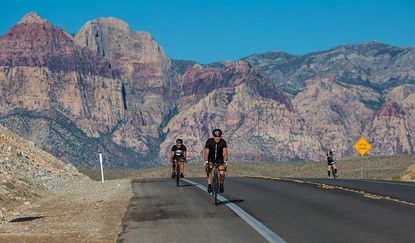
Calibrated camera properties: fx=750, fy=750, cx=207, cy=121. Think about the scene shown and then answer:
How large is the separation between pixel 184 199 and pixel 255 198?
2146mm

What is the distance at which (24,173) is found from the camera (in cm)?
3341

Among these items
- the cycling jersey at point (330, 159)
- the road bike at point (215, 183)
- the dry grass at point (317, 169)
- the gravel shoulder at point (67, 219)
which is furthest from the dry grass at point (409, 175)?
the dry grass at point (317, 169)

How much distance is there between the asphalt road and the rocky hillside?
457 cm

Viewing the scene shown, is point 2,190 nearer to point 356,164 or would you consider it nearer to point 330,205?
point 330,205

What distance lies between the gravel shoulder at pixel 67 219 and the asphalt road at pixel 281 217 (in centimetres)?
43

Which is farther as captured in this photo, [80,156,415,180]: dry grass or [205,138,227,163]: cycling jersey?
[80,156,415,180]: dry grass

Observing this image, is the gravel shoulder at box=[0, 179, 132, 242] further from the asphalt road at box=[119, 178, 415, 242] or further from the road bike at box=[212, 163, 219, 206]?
the road bike at box=[212, 163, 219, 206]

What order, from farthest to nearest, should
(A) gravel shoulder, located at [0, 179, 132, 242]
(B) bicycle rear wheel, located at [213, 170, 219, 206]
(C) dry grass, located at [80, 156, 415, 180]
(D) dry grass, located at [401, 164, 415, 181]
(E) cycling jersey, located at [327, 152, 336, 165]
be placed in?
(C) dry grass, located at [80, 156, 415, 180]
(E) cycling jersey, located at [327, 152, 336, 165]
(D) dry grass, located at [401, 164, 415, 181]
(B) bicycle rear wheel, located at [213, 170, 219, 206]
(A) gravel shoulder, located at [0, 179, 132, 242]

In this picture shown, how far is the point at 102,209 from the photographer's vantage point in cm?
2016

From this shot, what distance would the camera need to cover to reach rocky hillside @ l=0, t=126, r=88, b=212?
2583 centimetres

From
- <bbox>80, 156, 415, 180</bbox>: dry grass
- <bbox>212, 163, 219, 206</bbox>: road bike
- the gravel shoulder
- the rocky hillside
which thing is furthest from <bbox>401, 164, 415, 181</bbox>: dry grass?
<bbox>80, 156, 415, 180</bbox>: dry grass

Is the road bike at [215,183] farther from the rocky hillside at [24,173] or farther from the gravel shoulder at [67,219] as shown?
the rocky hillside at [24,173]

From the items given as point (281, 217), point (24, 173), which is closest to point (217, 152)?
point (281, 217)

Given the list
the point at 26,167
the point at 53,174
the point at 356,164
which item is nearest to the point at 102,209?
the point at 26,167
